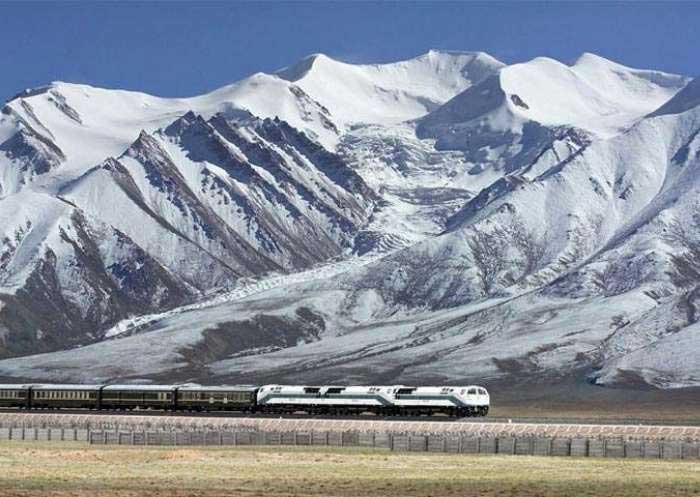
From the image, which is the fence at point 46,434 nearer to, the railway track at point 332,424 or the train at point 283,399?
the railway track at point 332,424

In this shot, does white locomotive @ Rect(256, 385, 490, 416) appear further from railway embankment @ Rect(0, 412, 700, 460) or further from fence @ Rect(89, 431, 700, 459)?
fence @ Rect(89, 431, 700, 459)

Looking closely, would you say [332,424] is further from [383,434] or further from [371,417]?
[383,434]

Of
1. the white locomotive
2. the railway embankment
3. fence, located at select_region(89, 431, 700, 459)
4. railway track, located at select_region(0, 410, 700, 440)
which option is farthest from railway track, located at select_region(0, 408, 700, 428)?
fence, located at select_region(89, 431, 700, 459)

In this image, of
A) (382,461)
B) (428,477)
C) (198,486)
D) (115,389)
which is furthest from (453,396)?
(198,486)

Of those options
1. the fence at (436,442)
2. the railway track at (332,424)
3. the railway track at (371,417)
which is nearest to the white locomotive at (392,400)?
the railway track at (371,417)

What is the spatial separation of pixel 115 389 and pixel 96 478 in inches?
3906

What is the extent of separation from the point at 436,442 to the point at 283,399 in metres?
58.5

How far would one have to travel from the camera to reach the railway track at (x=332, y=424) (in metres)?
154

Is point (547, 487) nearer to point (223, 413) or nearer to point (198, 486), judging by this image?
point (198, 486)

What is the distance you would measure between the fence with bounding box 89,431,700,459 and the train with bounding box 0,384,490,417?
41.2 m

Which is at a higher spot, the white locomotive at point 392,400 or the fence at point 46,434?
the white locomotive at point 392,400

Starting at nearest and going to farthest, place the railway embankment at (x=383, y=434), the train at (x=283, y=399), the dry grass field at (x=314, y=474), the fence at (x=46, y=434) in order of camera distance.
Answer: the dry grass field at (x=314, y=474)
the railway embankment at (x=383, y=434)
the fence at (x=46, y=434)
the train at (x=283, y=399)

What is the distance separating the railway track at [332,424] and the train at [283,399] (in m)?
2.44

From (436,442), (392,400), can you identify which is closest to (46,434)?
(436,442)
